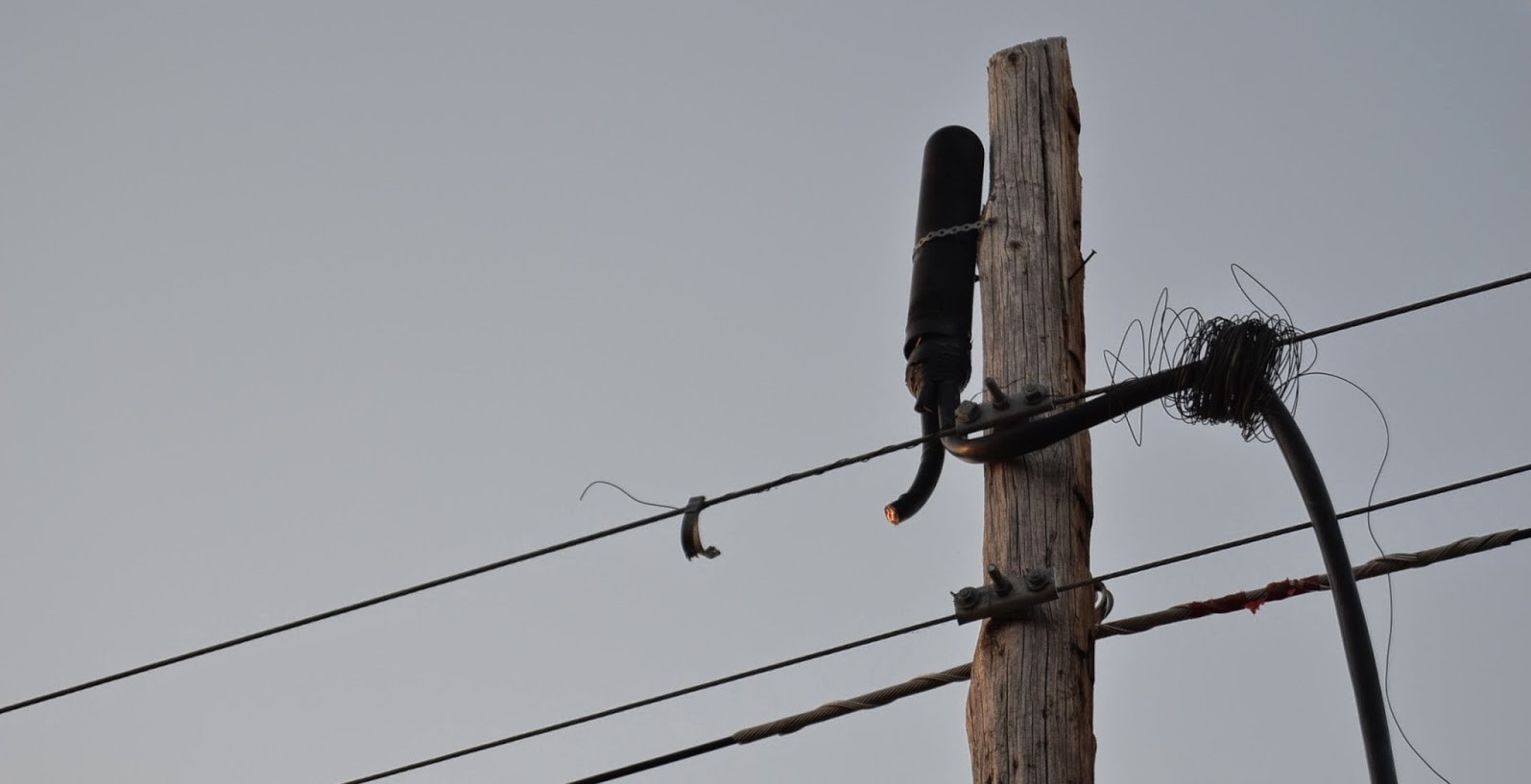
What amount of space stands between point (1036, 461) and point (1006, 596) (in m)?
0.47

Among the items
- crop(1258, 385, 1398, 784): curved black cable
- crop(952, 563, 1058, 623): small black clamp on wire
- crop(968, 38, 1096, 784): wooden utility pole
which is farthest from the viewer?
crop(952, 563, 1058, 623): small black clamp on wire

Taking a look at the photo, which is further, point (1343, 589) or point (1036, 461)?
point (1036, 461)

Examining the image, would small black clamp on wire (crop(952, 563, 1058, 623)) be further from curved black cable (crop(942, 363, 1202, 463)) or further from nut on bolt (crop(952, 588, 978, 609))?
curved black cable (crop(942, 363, 1202, 463))

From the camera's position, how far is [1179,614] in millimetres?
4637

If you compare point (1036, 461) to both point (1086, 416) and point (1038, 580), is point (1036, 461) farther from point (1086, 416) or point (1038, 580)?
point (1038, 580)

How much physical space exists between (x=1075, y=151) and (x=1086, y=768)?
2169 mm

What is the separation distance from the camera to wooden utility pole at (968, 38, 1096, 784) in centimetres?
420

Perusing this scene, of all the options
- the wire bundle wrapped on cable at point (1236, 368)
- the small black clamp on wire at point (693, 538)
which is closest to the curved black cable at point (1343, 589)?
the wire bundle wrapped on cable at point (1236, 368)

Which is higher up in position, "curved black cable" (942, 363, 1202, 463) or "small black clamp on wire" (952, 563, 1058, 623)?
"curved black cable" (942, 363, 1202, 463)

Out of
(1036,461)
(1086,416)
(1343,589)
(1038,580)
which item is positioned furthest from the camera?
(1036,461)

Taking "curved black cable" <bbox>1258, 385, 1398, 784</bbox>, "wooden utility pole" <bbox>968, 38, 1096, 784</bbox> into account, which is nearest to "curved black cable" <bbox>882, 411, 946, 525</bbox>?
"wooden utility pole" <bbox>968, 38, 1096, 784</bbox>

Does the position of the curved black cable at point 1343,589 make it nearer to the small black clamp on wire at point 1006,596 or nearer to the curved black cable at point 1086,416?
the curved black cable at point 1086,416

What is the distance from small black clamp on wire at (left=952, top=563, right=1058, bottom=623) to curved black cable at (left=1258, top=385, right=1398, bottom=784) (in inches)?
27.7

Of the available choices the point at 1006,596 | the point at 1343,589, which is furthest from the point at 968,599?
the point at 1343,589
